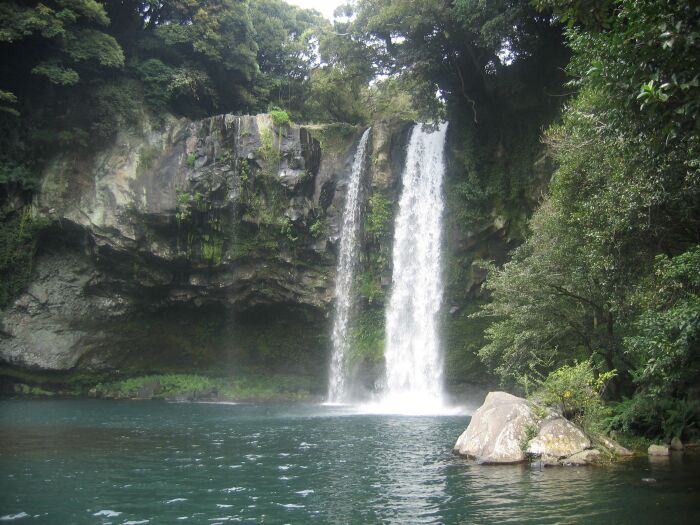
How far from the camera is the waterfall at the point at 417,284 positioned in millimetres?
22609

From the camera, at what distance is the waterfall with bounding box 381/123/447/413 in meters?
22.6

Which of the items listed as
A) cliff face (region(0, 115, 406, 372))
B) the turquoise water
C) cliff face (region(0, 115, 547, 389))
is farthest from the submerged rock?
cliff face (region(0, 115, 406, 372))

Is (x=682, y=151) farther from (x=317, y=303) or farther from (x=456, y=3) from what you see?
(x=317, y=303)

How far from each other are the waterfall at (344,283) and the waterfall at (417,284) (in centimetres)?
192

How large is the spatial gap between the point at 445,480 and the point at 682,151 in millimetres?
5727

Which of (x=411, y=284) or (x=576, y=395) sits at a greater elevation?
(x=411, y=284)

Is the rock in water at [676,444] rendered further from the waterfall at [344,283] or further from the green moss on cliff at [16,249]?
the green moss on cliff at [16,249]

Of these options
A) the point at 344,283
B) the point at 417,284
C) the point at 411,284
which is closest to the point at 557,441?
the point at 417,284

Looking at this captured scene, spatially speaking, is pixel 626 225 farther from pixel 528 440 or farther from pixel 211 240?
pixel 211 240

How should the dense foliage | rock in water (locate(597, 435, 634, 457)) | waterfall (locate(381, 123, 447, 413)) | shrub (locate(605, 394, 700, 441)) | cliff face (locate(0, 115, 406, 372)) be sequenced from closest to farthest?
the dense foliage < rock in water (locate(597, 435, 634, 457)) < shrub (locate(605, 394, 700, 441)) < waterfall (locate(381, 123, 447, 413)) < cliff face (locate(0, 115, 406, 372))

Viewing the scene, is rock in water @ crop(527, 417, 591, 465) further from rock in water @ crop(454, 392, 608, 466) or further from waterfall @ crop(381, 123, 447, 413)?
waterfall @ crop(381, 123, 447, 413)

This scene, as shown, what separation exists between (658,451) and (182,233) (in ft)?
63.4

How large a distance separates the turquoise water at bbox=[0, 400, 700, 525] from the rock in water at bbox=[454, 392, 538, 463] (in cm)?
35

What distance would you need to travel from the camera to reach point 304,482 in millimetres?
8562
